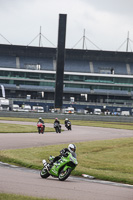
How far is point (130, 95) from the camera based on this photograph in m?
112

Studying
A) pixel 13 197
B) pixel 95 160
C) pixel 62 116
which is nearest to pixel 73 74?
pixel 62 116

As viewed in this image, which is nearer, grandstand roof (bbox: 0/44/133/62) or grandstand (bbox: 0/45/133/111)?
grandstand (bbox: 0/45/133/111)

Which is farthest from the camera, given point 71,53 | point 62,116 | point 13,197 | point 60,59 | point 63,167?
point 71,53

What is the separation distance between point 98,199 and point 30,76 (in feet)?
335

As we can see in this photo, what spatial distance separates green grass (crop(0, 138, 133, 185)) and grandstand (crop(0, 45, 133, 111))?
87577mm

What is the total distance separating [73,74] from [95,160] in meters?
92.9

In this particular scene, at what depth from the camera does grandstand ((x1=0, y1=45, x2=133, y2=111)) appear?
110125mm

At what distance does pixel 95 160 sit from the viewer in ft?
59.8

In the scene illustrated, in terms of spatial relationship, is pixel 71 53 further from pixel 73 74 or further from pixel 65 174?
pixel 65 174

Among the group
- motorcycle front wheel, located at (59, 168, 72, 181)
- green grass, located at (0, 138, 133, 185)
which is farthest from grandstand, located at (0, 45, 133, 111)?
motorcycle front wheel, located at (59, 168, 72, 181)

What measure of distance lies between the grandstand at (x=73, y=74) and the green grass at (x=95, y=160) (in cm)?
8758

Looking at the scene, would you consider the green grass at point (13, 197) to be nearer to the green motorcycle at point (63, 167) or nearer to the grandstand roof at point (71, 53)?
the green motorcycle at point (63, 167)

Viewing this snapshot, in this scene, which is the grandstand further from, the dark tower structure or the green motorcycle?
the green motorcycle

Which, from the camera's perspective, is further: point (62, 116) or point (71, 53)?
point (71, 53)
